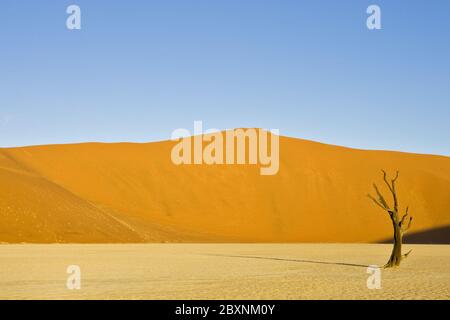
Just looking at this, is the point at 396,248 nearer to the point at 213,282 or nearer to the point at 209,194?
the point at 213,282

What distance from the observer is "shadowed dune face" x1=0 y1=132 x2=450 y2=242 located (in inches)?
2249

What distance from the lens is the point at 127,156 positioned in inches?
3620

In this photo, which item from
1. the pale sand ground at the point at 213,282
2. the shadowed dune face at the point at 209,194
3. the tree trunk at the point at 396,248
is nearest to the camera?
the pale sand ground at the point at 213,282

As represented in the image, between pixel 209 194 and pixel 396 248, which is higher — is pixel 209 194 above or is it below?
above

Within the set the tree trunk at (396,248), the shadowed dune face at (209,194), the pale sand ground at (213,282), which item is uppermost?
the shadowed dune face at (209,194)

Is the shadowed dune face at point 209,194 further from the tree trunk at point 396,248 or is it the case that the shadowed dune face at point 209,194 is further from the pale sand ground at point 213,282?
the tree trunk at point 396,248

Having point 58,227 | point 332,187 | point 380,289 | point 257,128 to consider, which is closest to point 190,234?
point 58,227

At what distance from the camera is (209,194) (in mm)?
81688

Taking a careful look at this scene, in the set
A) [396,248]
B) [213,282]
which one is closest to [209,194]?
[396,248]

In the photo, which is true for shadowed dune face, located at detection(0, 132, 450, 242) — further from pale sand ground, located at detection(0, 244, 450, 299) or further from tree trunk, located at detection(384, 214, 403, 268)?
tree trunk, located at detection(384, 214, 403, 268)

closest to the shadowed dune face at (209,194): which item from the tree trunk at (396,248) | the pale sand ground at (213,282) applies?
the pale sand ground at (213,282)

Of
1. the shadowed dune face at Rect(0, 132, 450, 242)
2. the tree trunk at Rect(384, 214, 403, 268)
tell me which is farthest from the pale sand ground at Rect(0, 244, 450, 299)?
the shadowed dune face at Rect(0, 132, 450, 242)

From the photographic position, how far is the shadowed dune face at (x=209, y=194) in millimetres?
57125
